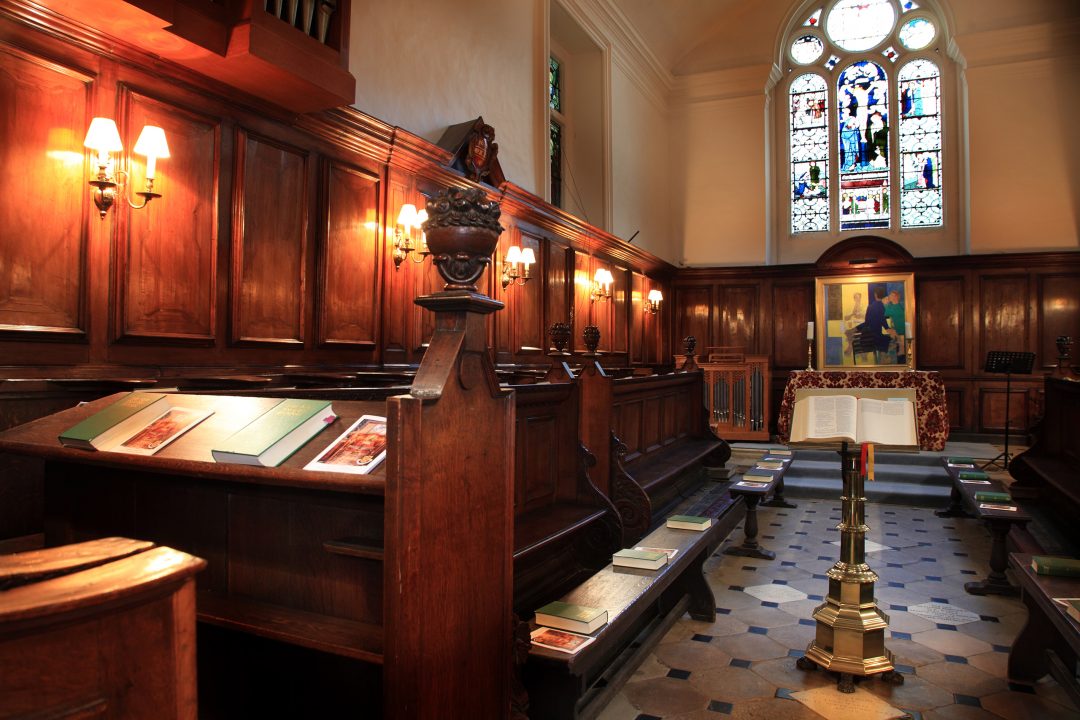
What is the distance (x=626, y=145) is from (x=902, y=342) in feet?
18.5

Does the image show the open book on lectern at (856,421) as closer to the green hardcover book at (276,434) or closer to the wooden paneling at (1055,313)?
the green hardcover book at (276,434)

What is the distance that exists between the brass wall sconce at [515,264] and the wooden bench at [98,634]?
6871 mm

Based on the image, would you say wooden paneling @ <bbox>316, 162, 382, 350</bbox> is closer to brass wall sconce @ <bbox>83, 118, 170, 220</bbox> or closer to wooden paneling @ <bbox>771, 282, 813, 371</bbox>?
brass wall sconce @ <bbox>83, 118, 170, 220</bbox>

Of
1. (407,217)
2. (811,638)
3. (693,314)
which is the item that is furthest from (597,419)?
(693,314)

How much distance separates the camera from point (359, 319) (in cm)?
596

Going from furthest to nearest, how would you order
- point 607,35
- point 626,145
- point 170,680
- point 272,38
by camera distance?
point 626,145 < point 607,35 < point 272,38 < point 170,680

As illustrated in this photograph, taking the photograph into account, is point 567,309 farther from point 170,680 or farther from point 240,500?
point 170,680

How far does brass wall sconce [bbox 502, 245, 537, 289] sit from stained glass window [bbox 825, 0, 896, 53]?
891 cm

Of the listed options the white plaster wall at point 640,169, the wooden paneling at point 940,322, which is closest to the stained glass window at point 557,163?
the white plaster wall at point 640,169

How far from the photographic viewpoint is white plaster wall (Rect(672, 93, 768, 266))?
Answer: 13.2 metres

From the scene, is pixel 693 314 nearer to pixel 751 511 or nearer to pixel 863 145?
pixel 863 145

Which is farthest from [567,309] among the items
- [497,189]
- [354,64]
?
[354,64]

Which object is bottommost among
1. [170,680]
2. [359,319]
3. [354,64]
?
[170,680]

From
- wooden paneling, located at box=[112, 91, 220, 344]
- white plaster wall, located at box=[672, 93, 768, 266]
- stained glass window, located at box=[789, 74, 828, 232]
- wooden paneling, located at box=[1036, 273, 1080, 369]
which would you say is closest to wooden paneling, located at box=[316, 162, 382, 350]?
wooden paneling, located at box=[112, 91, 220, 344]
